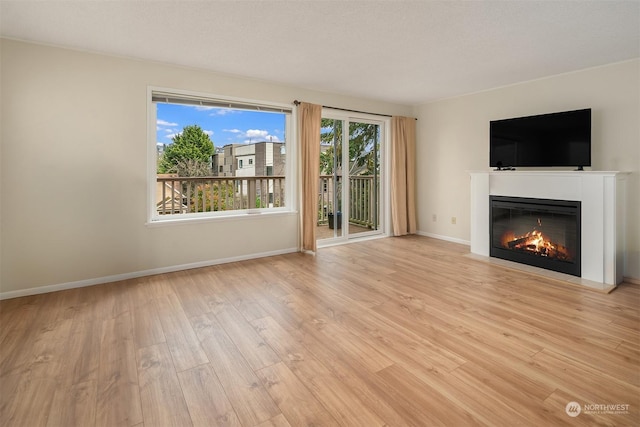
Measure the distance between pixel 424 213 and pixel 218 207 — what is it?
3.69 m

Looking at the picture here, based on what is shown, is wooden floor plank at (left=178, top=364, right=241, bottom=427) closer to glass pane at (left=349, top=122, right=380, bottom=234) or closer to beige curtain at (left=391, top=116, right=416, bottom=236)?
glass pane at (left=349, top=122, right=380, bottom=234)

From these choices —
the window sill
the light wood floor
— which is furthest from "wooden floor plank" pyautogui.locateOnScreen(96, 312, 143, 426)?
the window sill

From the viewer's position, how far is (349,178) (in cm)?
539

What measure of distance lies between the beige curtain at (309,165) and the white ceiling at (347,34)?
2.25 feet

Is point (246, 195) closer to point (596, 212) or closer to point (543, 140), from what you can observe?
point (543, 140)

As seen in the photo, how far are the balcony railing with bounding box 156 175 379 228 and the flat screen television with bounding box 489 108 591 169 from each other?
83.8 inches

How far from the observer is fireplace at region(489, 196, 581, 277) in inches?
139

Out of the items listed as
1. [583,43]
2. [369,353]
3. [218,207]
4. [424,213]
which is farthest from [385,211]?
[369,353]

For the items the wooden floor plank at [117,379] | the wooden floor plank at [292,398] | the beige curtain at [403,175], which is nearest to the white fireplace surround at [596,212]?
the beige curtain at [403,175]

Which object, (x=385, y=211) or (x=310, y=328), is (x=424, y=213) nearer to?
(x=385, y=211)

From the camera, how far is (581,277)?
3428mm

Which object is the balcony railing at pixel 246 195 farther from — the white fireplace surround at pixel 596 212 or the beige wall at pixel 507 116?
the white fireplace surround at pixel 596 212
